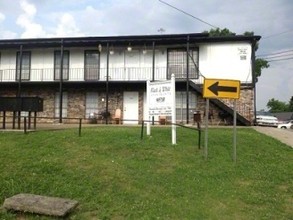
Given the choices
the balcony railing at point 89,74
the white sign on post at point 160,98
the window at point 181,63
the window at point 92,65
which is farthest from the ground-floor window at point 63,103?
the white sign on post at point 160,98

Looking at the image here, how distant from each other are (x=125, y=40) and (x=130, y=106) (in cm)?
416

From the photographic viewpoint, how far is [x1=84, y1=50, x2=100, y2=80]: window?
2666 centimetres

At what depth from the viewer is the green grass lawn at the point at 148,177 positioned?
7027mm

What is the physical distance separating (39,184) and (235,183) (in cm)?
396

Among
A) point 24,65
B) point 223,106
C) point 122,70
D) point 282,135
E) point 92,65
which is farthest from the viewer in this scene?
point 24,65

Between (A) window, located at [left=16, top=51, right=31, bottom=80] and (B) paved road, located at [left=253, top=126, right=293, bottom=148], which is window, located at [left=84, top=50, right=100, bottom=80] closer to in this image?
(A) window, located at [left=16, top=51, right=31, bottom=80]

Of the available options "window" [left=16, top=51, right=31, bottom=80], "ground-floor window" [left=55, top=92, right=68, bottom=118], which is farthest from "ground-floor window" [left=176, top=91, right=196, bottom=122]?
"window" [left=16, top=51, right=31, bottom=80]

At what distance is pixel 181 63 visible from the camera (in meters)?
25.6

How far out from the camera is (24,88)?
27359 mm

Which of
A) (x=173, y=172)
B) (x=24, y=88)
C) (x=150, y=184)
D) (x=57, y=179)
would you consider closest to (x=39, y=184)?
(x=57, y=179)

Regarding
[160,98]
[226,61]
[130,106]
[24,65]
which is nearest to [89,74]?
[130,106]

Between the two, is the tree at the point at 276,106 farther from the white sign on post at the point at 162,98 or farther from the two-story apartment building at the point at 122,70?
the white sign on post at the point at 162,98

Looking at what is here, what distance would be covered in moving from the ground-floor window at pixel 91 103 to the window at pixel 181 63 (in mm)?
5007

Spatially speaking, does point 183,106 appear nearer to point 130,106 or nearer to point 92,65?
point 130,106
